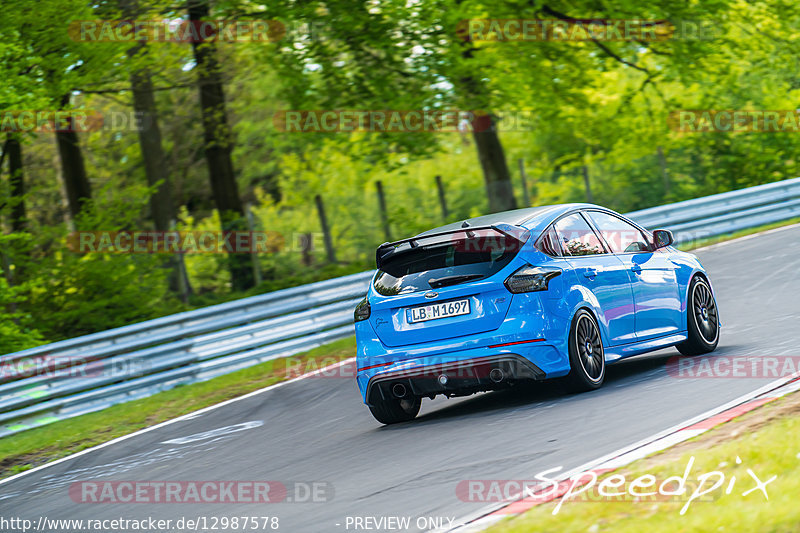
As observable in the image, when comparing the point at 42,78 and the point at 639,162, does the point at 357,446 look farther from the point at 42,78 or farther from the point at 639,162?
the point at 639,162

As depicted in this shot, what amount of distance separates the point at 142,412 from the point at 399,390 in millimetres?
4929

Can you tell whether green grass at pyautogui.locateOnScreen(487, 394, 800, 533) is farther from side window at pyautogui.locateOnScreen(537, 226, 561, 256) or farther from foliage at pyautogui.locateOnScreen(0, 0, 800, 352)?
foliage at pyautogui.locateOnScreen(0, 0, 800, 352)

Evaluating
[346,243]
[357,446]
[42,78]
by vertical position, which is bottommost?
[346,243]

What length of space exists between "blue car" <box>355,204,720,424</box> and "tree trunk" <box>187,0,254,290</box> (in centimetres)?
1315

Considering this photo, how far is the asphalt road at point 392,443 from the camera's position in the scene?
6098mm

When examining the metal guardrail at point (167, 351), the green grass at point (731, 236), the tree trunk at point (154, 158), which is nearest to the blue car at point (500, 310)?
the metal guardrail at point (167, 351)

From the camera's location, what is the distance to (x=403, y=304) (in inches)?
317

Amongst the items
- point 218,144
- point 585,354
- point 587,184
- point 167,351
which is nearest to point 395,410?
point 585,354

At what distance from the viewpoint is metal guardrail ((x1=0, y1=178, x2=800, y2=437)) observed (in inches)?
478

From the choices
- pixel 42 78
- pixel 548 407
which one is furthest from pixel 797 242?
pixel 42 78

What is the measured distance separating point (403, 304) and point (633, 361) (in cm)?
319

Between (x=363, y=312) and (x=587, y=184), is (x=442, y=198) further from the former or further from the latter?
(x=363, y=312)

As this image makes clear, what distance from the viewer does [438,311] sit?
7.89 metres

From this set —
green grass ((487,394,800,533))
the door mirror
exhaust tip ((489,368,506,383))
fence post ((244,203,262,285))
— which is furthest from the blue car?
fence post ((244,203,262,285))
